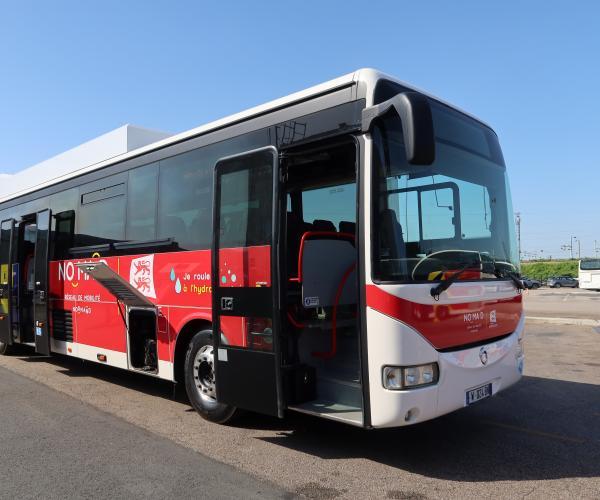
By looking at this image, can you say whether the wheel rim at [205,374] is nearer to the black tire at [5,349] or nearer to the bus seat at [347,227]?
the bus seat at [347,227]

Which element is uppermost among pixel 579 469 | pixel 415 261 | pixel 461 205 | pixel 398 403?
pixel 461 205

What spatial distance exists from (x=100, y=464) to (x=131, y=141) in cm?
670

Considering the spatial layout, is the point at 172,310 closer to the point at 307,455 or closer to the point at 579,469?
the point at 307,455

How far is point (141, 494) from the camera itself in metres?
3.90

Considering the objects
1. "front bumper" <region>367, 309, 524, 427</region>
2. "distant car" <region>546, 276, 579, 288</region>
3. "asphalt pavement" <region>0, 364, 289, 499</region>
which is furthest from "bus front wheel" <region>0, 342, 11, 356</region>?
"distant car" <region>546, 276, 579, 288</region>

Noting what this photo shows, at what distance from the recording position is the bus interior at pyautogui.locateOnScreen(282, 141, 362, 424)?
4840 mm

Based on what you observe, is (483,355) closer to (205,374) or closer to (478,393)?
(478,393)

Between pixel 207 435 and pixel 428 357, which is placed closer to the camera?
pixel 428 357

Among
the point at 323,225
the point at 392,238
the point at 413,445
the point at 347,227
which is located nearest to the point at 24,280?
the point at 323,225

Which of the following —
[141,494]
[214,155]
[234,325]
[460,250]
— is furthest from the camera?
[214,155]

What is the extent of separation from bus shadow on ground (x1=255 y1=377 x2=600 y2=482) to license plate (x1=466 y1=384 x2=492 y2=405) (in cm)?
55

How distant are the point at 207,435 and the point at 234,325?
119 centimetres

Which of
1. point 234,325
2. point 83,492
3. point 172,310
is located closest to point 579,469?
point 234,325

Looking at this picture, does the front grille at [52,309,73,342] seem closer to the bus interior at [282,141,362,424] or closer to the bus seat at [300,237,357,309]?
the bus interior at [282,141,362,424]
